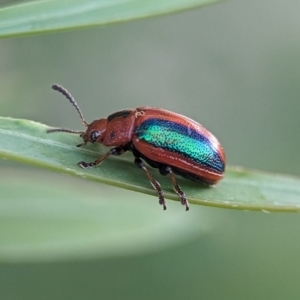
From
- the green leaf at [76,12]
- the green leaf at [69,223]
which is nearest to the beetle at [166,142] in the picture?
the green leaf at [69,223]

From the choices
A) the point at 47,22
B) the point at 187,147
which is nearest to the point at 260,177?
the point at 187,147

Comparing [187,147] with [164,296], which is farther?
[164,296]

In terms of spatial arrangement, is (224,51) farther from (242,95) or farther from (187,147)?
(187,147)

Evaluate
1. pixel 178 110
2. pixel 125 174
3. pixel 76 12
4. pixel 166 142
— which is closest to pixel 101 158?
pixel 125 174

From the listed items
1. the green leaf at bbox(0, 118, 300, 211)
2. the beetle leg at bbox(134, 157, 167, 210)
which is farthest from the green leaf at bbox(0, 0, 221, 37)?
the beetle leg at bbox(134, 157, 167, 210)

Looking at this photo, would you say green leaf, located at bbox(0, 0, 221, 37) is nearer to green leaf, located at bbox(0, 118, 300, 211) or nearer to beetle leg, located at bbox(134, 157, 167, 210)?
green leaf, located at bbox(0, 118, 300, 211)

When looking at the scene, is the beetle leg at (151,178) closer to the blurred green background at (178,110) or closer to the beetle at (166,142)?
the beetle at (166,142)

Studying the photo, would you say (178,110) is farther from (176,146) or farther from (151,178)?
(151,178)
